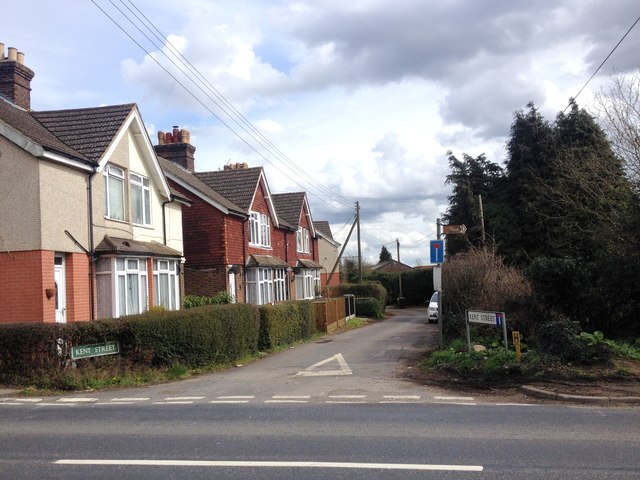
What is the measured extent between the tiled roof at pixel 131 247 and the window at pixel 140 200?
820mm

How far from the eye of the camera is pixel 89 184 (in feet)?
53.8

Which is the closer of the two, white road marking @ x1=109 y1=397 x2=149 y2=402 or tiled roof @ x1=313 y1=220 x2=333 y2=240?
white road marking @ x1=109 y1=397 x2=149 y2=402

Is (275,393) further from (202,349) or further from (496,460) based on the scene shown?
(496,460)

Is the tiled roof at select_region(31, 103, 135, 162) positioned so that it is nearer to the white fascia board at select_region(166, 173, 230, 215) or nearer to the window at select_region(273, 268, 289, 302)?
the white fascia board at select_region(166, 173, 230, 215)

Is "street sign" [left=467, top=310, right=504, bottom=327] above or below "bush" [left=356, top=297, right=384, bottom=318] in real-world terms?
above

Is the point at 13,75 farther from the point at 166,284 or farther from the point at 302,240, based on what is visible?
the point at 302,240

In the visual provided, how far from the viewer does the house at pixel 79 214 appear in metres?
14.3

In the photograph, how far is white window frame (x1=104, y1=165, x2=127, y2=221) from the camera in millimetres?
17422

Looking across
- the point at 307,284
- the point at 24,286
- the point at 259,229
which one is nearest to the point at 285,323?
the point at 24,286

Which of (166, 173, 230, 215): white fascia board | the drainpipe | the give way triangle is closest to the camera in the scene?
the give way triangle

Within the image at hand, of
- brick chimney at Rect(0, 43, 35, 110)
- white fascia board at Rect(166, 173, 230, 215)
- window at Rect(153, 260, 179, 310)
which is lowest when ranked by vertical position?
window at Rect(153, 260, 179, 310)

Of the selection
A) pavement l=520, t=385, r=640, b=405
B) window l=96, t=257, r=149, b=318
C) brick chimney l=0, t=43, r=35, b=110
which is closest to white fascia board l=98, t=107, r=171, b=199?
window l=96, t=257, r=149, b=318

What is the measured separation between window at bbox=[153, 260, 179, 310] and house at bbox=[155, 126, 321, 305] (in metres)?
4.66

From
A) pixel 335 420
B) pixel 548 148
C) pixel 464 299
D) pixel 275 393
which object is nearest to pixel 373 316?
pixel 548 148
